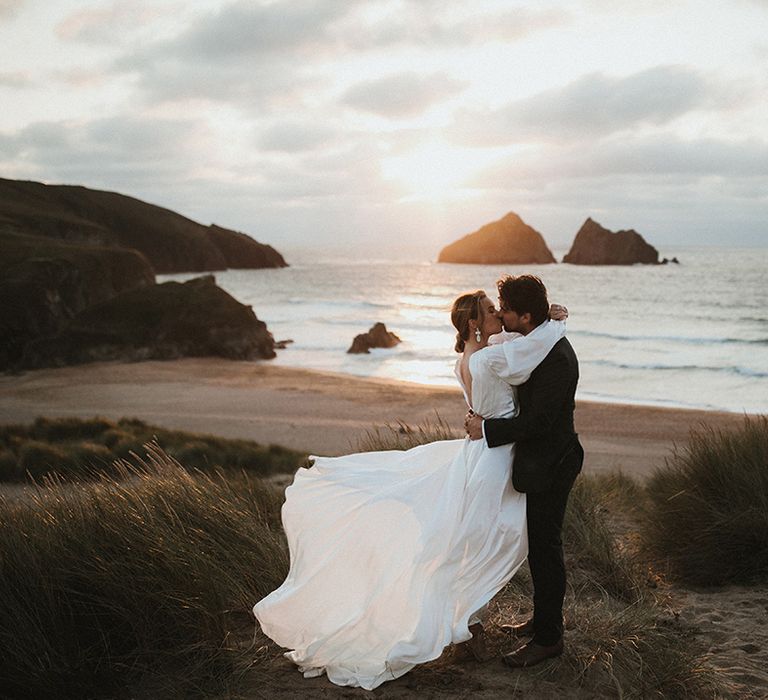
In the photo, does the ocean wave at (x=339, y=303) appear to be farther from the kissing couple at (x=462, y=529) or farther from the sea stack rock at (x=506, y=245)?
the sea stack rock at (x=506, y=245)

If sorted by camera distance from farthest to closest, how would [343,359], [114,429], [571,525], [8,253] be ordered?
[8,253]
[343,359]
[114,429]
[571,525]

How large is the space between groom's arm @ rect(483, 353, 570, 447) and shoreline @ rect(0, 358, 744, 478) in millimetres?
9158

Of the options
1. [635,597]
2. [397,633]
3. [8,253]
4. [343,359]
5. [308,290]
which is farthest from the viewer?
[308,290]

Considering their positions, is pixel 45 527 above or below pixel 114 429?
above

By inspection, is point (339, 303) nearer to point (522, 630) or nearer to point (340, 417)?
point (340, 417)

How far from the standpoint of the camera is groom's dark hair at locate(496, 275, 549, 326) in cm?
401

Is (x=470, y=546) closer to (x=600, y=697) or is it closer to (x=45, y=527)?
(x=600, y=697)

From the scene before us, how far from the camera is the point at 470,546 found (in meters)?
3.99

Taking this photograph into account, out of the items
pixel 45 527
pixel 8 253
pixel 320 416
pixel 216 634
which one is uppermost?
pixel 8 253

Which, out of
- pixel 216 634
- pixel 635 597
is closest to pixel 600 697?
pixel 635 597

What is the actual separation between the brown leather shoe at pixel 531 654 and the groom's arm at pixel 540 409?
48.5 inches

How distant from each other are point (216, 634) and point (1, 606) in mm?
1156

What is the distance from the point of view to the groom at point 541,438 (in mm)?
3938

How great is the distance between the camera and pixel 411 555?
3992 millimetres
